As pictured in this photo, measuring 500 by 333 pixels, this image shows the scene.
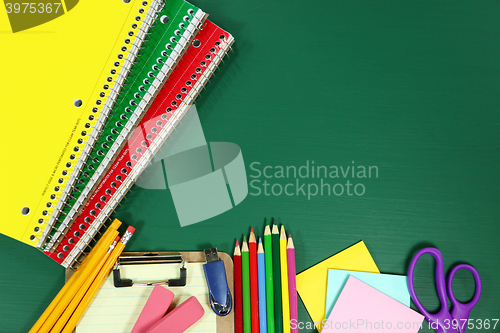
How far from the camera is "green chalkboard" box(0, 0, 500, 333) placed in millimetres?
872

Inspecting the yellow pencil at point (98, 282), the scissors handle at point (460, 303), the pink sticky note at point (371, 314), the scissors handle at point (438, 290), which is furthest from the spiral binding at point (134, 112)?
the scissors handle at point (460, 303)

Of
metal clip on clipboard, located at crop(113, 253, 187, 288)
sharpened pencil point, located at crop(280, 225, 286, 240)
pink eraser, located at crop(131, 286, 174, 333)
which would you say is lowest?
pink eraser, located at crop(131, 286, 174, 333)

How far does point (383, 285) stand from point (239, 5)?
822 mm

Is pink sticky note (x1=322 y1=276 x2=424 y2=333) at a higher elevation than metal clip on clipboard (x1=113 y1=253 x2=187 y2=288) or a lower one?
lower

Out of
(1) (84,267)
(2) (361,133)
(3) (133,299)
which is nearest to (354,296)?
(2) (361,133)

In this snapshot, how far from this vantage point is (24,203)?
→ 0.76 m

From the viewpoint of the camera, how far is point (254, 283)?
0.82 m

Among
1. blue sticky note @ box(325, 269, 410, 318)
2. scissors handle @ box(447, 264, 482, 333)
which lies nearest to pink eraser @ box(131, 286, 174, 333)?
blue sticky note @ box(325, 269, 410, 318)

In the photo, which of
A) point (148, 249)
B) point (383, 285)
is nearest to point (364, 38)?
point (383, 285)

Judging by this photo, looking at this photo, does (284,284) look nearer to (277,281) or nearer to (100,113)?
(277,281)

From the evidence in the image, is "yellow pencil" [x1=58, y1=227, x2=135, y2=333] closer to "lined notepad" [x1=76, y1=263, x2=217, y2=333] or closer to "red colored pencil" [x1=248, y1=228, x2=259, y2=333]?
"lined notepad" [x1=76, y1=263, x2=217, y2=333]

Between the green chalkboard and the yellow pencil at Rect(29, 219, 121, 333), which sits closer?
the yellow pencil at Rect(29, 219, 121, 333)

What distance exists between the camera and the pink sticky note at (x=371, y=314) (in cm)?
83

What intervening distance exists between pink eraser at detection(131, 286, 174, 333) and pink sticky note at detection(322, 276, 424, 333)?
0.40m
